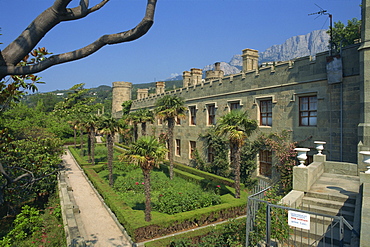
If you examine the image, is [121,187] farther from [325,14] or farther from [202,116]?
[325,14]

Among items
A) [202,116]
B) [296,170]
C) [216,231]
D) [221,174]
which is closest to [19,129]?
[202,116]

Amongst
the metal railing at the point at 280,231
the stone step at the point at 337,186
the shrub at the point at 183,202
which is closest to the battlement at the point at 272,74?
the stone step at the point at 337,186

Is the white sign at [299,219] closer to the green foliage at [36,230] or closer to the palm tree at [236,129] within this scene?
the palm tree at [236,129]

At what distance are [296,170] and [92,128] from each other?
834 inches

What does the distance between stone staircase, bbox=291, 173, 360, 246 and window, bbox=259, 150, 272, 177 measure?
19.4ft

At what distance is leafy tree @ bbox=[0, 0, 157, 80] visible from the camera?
121 inches

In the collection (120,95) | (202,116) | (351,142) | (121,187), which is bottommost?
(121,187)

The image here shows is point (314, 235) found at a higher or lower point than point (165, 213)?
higher

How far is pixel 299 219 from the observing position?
586 centimetres

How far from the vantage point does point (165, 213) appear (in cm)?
1245

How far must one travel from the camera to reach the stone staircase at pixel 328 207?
7.05m

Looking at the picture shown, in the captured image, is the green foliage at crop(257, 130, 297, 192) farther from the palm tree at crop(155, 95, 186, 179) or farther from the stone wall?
the palm tree at crop(155, 95, 186, 179)

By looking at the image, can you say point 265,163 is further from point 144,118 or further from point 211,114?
point 144,118

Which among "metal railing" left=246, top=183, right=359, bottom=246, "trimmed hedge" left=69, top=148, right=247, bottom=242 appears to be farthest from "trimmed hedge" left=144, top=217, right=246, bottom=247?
"metal railing" left=246, top=183, right=359, bottom=246
